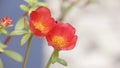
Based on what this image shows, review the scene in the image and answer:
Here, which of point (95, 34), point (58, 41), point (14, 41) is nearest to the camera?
point (58, 41)

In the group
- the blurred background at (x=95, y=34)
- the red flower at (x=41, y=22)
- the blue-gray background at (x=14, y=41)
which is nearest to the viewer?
the red flower at (x=41, y=22)

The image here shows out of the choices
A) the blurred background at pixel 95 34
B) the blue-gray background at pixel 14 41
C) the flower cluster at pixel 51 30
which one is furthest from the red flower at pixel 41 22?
the blurred background at pixel 95 34

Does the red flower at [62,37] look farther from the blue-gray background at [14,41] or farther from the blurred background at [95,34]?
the blurred background at [95,34]

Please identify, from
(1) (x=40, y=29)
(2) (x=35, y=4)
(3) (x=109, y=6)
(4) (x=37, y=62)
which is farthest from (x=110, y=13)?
(1) (x=40, y=29)

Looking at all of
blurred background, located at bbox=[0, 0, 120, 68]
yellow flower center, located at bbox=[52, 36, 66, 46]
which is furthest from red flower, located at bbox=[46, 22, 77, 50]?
blurred background, located at bbox=[0, 0, 120, 68]

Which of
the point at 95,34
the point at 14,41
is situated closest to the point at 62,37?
the point at 14,41

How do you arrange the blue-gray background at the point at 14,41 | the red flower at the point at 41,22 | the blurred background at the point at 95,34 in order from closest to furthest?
the red flower at the point at 41,22 → the blue-gray background at the point at 14,41 → the blurred background at the point at 95,34

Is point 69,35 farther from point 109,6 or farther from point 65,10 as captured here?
point 109,6

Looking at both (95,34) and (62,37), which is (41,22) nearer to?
(62,37)
